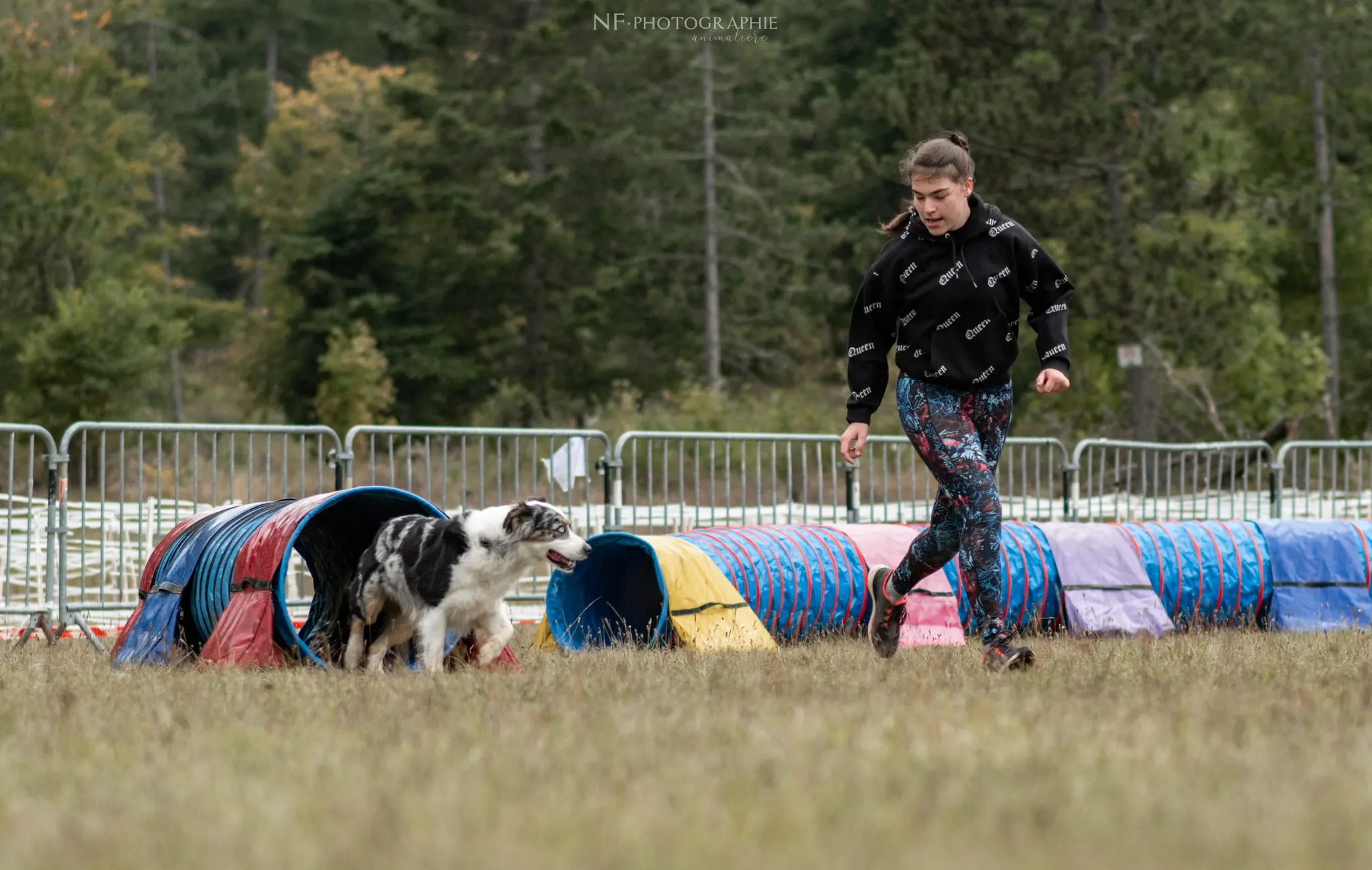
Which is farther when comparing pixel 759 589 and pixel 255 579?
pixel 759 589

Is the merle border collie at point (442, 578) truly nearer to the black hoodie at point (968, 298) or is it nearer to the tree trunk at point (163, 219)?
the black hoodie at point (968, 298)

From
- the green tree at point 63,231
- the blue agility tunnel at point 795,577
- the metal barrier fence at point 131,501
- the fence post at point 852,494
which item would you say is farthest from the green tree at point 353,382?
the blue agility tunnel at point 795,577

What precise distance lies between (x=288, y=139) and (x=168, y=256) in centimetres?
603

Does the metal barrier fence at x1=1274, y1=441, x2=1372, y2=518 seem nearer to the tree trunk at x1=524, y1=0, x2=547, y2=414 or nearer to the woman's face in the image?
the woman's face

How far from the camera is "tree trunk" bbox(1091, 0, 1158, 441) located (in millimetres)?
26031

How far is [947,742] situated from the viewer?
12.8ft

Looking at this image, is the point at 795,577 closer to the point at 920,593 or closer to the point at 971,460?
the point at 920,593

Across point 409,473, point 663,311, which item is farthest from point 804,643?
point 663,311

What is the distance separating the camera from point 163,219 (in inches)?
1678

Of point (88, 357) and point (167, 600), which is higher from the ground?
point (88, 357)

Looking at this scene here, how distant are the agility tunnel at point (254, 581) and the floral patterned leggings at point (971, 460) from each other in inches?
84.1

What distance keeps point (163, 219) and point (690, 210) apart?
56.9ft

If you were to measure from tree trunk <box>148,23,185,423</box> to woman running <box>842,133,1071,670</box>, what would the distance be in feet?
A: 105

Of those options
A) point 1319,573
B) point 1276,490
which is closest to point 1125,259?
point 1276,490
